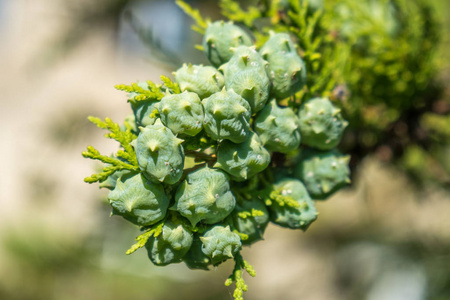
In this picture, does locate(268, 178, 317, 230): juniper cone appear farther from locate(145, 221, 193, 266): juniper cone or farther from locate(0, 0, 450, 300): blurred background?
locate(0, 0, 450, 300): blurred background

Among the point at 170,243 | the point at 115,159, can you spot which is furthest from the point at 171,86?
the point at 170,243

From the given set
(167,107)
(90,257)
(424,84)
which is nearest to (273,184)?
(167,107)

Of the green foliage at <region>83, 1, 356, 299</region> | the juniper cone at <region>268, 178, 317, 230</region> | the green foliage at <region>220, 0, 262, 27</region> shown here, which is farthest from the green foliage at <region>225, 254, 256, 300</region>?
the green foliage at <region>220, 0, 262, 27</region>

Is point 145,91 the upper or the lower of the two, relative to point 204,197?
upper

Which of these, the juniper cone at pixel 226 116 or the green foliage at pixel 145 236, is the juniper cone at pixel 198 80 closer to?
the juniper cone at pixel 226 116

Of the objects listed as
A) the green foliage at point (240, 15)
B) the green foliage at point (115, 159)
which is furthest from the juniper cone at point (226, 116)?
the green foliage at point (240, 15)

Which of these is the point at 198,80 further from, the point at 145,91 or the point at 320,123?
the point at 320,123

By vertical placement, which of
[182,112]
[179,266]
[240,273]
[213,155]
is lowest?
[179,266]

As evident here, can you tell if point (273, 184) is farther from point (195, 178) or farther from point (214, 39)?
point (214, 39)
